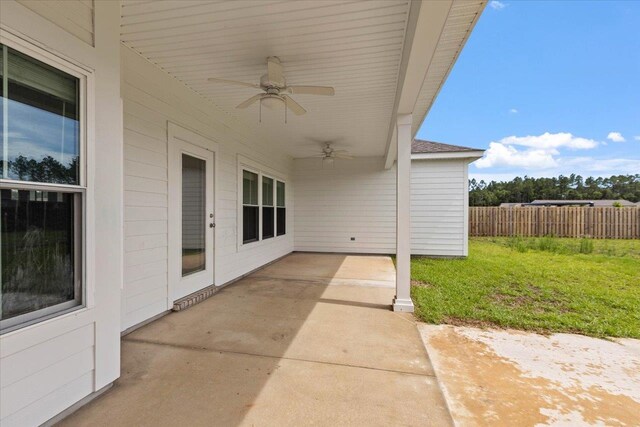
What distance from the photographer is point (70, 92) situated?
5.75ft

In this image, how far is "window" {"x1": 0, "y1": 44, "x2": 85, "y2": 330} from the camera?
1461 mm

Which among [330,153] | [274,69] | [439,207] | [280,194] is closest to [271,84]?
[274,69]

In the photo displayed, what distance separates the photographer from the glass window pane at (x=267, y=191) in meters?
6.43

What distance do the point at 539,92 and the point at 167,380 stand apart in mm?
28836

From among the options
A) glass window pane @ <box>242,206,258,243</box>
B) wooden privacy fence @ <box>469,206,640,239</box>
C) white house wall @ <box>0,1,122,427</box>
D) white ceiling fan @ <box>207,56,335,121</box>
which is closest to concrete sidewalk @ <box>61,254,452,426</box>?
white house wall @ <box>0,1,122,427</box>

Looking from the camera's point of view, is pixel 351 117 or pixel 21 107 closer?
pixel 21 107

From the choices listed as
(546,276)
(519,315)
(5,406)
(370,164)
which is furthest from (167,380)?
(370,164)

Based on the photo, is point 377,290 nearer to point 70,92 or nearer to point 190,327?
point 190,327

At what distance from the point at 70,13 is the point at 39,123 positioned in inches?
28.0

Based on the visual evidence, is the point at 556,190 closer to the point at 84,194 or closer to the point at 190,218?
the point at 190,218

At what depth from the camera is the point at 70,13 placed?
1.73m

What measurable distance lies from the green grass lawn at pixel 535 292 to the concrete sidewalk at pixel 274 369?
95 centimetres

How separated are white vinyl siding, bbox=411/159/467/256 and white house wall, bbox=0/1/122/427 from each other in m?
7.11

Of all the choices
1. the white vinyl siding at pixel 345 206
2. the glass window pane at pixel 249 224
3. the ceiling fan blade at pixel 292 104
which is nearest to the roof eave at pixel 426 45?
the ceiling fan blade at pixel 292 104
